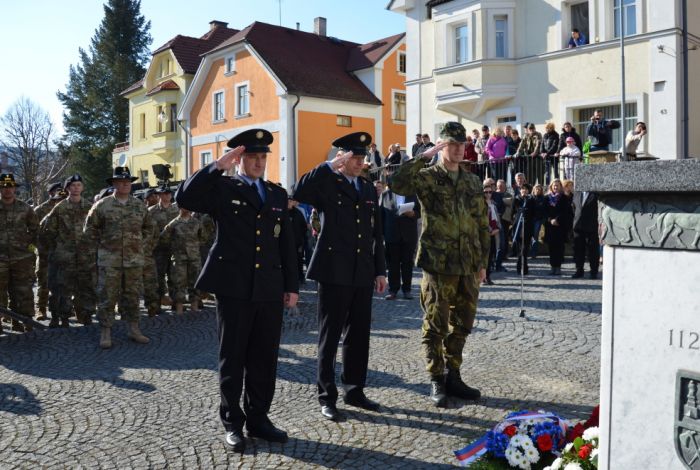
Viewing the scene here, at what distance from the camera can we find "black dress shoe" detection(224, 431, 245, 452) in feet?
15.6

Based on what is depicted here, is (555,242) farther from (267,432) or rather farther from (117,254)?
(267,432)

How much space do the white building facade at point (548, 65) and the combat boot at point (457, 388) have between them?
16201mm

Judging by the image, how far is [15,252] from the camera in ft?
32.8

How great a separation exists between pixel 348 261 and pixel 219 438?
1.64 meters

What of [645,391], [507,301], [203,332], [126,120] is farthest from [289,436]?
[126,120]

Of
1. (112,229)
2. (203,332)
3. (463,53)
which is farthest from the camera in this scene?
(463,53)

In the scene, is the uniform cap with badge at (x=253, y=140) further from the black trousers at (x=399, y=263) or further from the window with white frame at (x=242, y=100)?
the window with white frame at (x=242, y=100)

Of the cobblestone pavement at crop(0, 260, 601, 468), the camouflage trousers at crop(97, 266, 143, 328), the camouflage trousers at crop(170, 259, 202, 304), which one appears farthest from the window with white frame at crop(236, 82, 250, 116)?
the camouflage trousers at crop(97, 266, 143, 328)

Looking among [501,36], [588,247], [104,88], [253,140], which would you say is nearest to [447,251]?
[253,140]

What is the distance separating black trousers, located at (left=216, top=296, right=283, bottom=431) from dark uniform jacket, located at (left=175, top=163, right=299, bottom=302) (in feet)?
0.37

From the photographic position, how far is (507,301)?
11.0m

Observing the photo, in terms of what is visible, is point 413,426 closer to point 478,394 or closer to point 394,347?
point 478,394

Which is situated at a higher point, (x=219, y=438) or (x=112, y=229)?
(x=112, y=229)

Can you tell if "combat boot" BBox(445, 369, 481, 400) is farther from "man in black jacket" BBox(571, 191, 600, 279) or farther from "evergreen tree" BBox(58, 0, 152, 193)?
"evergreen tree" BBox(58, 0, 152, 193)
